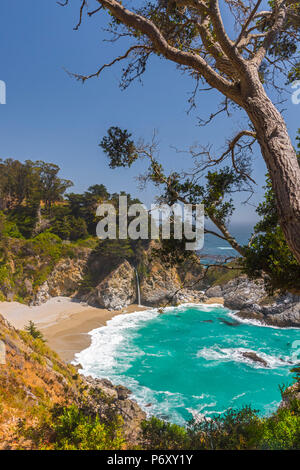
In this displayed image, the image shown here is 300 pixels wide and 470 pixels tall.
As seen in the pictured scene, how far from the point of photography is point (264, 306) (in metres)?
24.8

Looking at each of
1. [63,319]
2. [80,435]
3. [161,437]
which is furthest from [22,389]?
[63,319]

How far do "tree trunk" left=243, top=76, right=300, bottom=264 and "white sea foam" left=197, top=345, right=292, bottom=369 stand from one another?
1698 centimetres

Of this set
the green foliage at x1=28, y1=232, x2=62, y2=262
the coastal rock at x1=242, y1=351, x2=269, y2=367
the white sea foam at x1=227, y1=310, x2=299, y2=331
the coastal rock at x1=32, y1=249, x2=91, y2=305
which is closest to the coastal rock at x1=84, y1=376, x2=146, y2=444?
the coastal rock at x1=242, y1=351, x2=269, y2=367

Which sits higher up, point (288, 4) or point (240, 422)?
point (288, 4)

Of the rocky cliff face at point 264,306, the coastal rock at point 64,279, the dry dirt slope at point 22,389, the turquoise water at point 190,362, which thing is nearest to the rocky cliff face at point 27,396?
the dry dirt slope at point 22,389

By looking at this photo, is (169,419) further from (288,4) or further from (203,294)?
(203,294)

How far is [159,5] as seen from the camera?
3926 millimetres

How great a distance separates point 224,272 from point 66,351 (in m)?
29.4

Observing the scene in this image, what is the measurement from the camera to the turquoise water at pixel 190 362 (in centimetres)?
1123

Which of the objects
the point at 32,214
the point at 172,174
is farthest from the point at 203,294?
the point at 172,174

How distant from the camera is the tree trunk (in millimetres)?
2066

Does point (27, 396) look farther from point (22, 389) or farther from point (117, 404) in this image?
point (117, 404)

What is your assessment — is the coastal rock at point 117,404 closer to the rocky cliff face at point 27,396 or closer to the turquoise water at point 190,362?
the rocky cliff face at point 27,396

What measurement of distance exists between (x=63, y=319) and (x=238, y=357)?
1590cm
